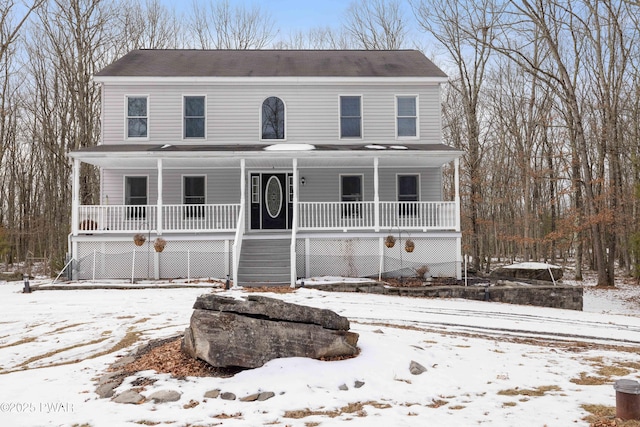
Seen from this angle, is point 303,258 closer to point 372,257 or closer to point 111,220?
point 372,257

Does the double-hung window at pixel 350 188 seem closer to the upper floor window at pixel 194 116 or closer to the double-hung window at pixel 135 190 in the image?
the upper floor window at pixel 194 116

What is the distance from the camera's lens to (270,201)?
1766cm

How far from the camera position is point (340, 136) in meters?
18.0

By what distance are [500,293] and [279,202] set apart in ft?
27.4

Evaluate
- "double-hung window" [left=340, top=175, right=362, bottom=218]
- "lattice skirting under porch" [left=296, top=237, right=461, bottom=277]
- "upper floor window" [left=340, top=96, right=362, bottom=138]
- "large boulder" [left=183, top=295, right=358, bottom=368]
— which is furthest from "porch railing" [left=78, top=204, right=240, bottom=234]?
"large boulder" [left=183, top=295, right=358, bottom=368]

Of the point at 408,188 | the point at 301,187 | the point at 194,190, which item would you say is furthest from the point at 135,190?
the point at 408,188

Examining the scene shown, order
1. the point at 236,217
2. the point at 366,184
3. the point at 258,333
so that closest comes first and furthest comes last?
the point at 258,333 → the point at 236,217 → the point at 366,184

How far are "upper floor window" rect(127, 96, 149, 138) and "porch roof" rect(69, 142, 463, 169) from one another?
751mm

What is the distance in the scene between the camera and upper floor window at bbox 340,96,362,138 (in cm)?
1805

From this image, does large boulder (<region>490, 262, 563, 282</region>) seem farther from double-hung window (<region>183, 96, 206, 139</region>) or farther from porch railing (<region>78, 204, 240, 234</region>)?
double-hung window (<region>183, 96, 206, 139</region>)

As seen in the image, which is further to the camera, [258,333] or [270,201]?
[270,201]

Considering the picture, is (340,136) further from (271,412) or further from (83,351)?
(271,412)

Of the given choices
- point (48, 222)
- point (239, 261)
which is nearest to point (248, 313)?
point (239, 261)

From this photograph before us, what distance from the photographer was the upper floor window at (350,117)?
1805 centimetres
